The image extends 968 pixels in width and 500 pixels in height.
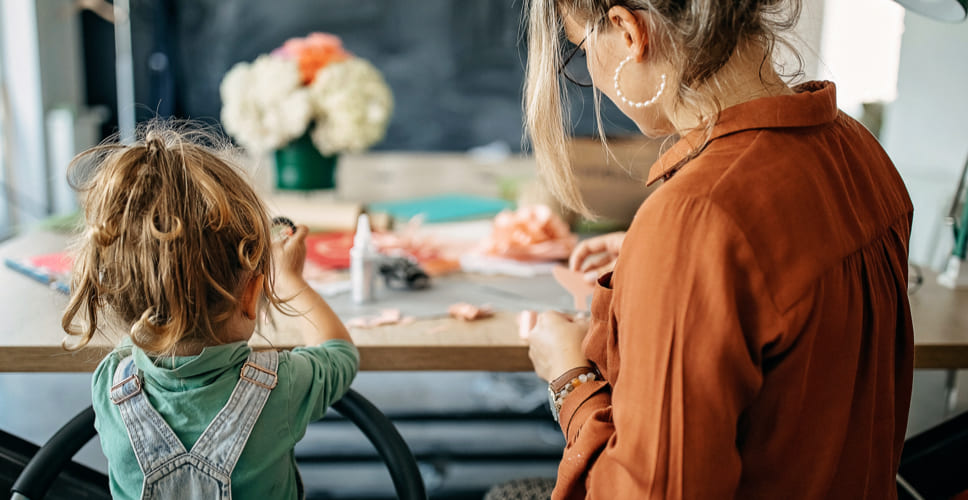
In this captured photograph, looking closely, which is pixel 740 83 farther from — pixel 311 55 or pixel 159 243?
pixel 311 55

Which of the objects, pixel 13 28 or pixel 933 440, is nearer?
pixel 933 440

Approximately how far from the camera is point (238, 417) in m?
1.02

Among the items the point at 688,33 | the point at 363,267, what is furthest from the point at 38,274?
the point at 688,33

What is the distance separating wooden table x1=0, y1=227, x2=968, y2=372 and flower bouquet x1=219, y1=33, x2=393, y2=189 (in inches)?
35.1

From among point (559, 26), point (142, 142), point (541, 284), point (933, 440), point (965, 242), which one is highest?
point (559, 26)

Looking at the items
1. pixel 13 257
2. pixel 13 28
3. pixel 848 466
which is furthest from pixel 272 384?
pixel 13 28

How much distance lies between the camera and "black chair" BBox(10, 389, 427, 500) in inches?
41.4

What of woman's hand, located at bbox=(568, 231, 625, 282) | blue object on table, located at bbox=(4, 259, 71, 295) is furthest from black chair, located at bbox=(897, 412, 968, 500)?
blue object on table, located at bbox=(4, 259, 71, 295)

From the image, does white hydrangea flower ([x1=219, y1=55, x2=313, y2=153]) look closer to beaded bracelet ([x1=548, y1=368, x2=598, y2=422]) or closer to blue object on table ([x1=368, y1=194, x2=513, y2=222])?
blue object on table ([x1=368, y1=194, x2=513, y2=222])

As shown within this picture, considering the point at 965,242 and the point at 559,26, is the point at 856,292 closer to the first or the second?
the point at 559,26

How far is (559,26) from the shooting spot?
39.5 inches

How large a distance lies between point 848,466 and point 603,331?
0.31 meters

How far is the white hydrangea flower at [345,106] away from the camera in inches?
87.2

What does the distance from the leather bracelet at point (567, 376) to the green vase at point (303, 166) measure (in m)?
1.49
